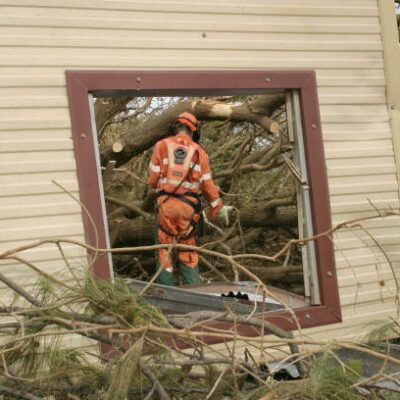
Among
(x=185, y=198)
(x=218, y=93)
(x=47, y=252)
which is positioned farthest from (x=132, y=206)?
(x=47, y=252)

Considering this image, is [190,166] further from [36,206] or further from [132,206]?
[36,206]

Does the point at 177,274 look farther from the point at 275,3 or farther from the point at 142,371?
the point at 142,371

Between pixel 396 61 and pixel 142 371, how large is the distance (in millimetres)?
3926

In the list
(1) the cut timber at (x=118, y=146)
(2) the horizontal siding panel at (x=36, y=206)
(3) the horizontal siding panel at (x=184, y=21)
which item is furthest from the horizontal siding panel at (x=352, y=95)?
(1) the cut timber at (x=118, y=146)

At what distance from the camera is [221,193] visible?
8.70 metres

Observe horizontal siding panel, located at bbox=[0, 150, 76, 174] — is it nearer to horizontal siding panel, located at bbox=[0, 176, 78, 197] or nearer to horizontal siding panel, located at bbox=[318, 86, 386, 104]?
horizontal siding panel, located at bbox=[0, 176, 78, 197]

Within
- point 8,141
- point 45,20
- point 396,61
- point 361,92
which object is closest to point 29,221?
point 8,141

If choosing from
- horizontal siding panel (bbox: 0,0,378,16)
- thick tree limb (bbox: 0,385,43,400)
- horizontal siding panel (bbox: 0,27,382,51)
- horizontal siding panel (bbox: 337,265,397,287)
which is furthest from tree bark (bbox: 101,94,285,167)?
thick tree limb (bbox: 0,385,43,400)

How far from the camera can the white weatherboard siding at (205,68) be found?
4.65 meters

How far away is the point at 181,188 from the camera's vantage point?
6727 mm

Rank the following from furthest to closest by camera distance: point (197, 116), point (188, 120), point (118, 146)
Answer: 1. point (118, 146)
2. point (197, 116)
3. point (188, 120)

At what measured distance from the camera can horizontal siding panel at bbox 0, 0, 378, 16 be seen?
15.9 feet

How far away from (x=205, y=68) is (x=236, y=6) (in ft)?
1.92

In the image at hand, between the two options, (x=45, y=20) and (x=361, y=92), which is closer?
(x=45, y=20)
